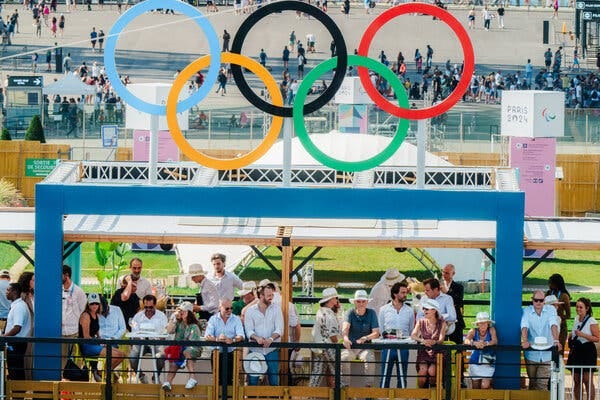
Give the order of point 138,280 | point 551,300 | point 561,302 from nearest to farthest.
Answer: point 551,300 < point 561,302 < point 138,280

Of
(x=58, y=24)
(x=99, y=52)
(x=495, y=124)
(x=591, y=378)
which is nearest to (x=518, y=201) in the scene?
(x=591, y=378)

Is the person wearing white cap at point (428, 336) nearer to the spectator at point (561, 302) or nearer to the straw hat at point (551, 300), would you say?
the straw hat at point (551, 300)

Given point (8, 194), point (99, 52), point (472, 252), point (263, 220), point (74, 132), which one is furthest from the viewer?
point (99, 52)

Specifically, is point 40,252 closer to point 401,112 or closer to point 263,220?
point 263,220

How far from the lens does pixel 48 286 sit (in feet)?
54.1

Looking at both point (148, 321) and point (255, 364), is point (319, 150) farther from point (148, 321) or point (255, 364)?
point (148, 321)

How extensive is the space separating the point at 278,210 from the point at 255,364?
176 centimetres

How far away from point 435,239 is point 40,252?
4352 millimetres

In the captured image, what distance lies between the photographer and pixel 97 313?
55.6 ft

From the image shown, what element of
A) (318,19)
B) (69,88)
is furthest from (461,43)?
(69,88)

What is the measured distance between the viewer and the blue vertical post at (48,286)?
16.4 meters

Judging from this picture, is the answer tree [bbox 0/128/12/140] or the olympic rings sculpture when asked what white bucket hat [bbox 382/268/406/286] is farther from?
tree [bbox 0/128/12/140]

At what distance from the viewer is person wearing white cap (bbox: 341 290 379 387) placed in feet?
53.3

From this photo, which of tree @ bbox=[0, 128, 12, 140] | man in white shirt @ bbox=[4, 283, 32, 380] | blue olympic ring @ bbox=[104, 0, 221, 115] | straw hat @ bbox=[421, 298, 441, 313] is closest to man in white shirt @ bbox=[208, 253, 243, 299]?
blue olympic ring @ bbox=[104, 0, 221, 115]
